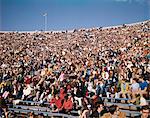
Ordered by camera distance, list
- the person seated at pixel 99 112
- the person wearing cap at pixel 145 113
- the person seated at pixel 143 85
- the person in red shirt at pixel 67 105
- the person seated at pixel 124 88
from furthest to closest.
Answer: the person seated at pixel 124 88 → the person in red shirt at pixel 67 105 → the person seated at pixel 143 85 → the person seated at pixel 99 112 → the person wearing cap at pixel 145 113

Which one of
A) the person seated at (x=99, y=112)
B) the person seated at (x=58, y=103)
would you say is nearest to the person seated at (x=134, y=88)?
the person seated at (x=99, y=112)

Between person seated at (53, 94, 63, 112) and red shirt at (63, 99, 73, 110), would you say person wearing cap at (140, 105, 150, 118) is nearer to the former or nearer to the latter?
red shirt at (63, 99, 73, 110)

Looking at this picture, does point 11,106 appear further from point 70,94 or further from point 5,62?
point 5,62

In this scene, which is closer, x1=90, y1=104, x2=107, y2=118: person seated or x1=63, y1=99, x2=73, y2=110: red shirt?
x1=90, y1=104, x2=107, y2=118: person seated

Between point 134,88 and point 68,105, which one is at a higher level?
point 134,88

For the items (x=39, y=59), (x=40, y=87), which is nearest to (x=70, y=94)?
(x=40, y=87)

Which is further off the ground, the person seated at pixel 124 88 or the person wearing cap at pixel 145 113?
the person seated at pixel 124 88

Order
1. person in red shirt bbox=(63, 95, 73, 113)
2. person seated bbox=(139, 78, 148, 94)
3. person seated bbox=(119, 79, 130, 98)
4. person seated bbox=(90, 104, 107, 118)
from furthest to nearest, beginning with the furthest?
person seated bbox=(119, 79, 130, 98)
person in red shirt bbox=(63, 95, 73, 113)
person seated bbox=(139, 78, 148, 94)
person seated bbox=(90, 104, 107, 118)

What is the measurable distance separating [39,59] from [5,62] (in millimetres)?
1792

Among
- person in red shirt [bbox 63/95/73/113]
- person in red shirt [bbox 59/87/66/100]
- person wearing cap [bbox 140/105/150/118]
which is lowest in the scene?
person wearing cap [bbox 140/105/150/118]

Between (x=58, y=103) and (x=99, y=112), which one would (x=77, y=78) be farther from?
(x=99, y=112)

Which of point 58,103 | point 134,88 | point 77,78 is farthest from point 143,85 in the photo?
point 77,78

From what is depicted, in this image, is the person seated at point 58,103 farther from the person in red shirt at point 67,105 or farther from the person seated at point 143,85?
the person seated at point 143,85

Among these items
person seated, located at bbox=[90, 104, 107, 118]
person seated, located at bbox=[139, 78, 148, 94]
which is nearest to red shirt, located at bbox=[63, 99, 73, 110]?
person seated, located at bbox=[90, 104, 107, 118]
